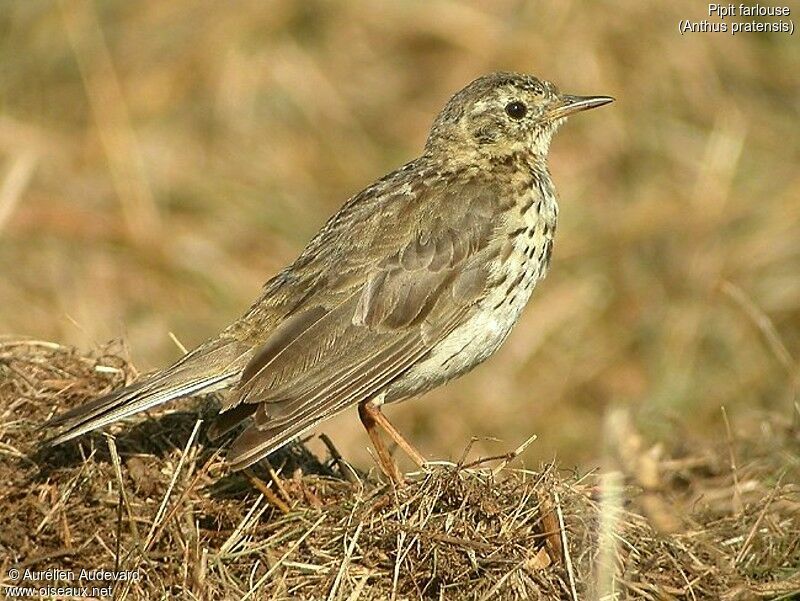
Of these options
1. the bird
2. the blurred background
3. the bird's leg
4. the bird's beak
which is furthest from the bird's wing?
the blurred background

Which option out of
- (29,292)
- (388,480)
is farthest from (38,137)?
(388,480)

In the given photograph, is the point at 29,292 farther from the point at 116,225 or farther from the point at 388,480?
the point at 388,480

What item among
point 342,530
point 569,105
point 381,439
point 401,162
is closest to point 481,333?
point 381,439

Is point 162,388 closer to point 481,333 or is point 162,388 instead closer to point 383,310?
point 383,310

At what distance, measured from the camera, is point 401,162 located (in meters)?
11.7

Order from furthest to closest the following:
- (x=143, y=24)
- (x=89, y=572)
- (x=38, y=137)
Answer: (x=143, y=24)
(x=38, y=137)
(x=89, y=572)

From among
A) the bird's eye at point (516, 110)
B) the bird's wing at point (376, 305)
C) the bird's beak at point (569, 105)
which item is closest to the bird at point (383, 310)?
the bird's wing at point (376, 305)

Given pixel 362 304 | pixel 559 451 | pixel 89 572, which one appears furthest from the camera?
pixel 559 451

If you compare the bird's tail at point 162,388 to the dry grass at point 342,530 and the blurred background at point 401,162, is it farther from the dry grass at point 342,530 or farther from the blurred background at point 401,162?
the blurred background at point 401,162

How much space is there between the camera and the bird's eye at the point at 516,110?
7.23 metres

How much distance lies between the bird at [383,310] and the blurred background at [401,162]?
275cm

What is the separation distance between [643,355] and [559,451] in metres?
1.29

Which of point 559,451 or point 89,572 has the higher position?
point 89,572

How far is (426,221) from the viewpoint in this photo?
6.60 m
